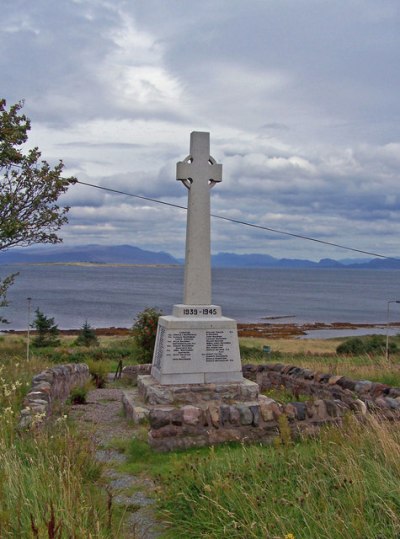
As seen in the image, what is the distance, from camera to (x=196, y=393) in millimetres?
10148

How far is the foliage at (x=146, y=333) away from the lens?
18016 mm

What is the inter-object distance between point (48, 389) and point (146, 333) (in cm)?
857

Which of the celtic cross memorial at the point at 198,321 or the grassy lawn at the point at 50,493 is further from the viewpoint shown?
the celtic cross memorial at the point at 198,321

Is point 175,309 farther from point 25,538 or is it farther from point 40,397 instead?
point 25,538

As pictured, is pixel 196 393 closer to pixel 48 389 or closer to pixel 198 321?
pixel 198 321

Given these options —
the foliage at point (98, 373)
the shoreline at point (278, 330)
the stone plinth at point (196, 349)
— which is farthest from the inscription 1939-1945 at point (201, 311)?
the shoreline at point (278, 330)

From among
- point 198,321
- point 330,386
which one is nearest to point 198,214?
point 198,321

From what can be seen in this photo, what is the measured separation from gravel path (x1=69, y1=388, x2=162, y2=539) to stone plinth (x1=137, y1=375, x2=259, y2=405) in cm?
66

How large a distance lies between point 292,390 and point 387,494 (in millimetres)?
7911

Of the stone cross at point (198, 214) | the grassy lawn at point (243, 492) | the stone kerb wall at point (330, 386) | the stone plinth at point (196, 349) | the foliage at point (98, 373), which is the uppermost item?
the stone cross at point (198, 214)

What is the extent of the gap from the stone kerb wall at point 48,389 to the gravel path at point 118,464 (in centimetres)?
51

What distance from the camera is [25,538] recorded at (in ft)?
12.4

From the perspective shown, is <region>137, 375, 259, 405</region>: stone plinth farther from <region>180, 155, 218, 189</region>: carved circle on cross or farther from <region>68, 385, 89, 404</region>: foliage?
<region>180, 155, 218, 189</region>: carved circle on cross

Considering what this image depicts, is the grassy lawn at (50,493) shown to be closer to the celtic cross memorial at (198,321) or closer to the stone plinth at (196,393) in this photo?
the stone plinth at (196,393)
